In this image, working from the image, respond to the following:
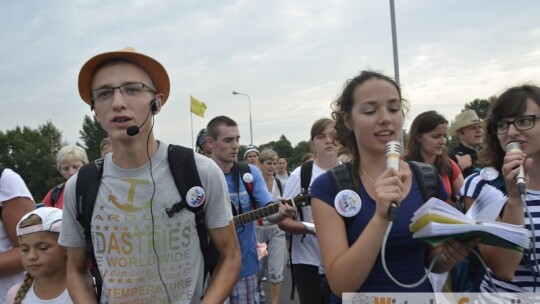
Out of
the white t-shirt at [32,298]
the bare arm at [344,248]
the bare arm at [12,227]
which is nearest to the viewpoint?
the bare arm at [344,248]

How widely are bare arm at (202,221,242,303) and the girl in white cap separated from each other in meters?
1.15

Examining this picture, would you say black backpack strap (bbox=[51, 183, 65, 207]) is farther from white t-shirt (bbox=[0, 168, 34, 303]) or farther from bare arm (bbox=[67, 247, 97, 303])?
bare arm (bbox=[67, 247, 97, 303])

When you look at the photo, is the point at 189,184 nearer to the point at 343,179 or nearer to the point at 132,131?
the point at 132,131

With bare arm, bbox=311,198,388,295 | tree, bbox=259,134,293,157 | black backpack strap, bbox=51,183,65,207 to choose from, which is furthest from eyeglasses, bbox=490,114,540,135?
tree, bbox=259,134,293,157

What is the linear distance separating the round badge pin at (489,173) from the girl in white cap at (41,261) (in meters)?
2.63

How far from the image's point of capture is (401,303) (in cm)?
180

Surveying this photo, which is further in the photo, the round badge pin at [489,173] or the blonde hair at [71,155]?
the blonde hair at [71,155]

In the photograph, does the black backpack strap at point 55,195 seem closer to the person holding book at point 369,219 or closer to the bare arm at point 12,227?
the bare arm at point 12,227

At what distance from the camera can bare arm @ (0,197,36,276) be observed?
2.66 m

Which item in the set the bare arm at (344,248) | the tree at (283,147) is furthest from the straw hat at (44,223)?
the tree at (283,147)

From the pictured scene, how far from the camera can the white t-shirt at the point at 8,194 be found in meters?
2.63

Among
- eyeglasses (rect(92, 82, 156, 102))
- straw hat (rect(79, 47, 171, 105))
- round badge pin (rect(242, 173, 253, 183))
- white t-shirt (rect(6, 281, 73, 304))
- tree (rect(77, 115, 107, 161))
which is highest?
tree (rect(77, 115, 107, 161))

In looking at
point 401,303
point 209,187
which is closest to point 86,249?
point 209,187

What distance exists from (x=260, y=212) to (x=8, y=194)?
244cm
